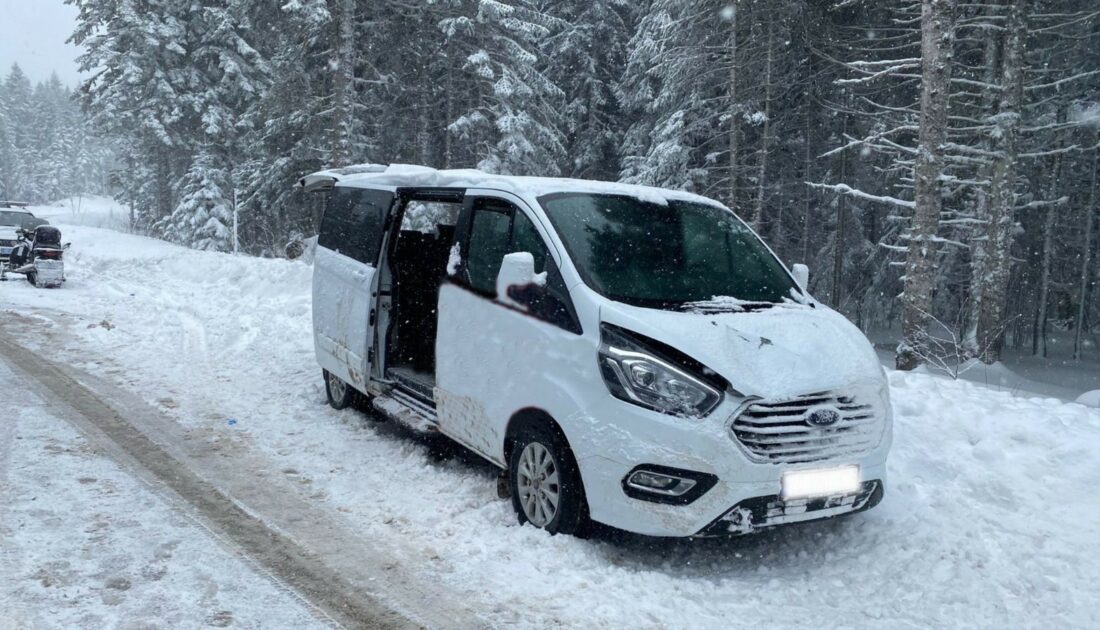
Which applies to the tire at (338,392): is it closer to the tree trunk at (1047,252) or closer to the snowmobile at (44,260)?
the snowmobile at (44,260)

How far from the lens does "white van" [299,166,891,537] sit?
4.14 metres

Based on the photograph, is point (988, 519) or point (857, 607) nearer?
point (857, 607)

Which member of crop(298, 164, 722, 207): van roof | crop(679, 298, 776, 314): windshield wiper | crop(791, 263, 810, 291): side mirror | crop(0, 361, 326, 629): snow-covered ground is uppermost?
crop(298, 164, 722, 207): van roof

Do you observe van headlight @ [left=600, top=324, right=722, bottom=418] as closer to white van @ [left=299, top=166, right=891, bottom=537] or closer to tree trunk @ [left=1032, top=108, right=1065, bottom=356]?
white van @ [left=299, top=166, right=891, bottom=537]

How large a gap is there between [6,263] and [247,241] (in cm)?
1374

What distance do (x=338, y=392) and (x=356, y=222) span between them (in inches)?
71.5

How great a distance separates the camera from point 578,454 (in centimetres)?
441

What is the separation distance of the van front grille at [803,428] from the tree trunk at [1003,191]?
13.9 m

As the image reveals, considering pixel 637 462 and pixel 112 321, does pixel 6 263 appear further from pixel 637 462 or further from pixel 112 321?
pixel 637 462

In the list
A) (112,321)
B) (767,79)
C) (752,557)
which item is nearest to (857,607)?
(752,557)

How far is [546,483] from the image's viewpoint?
4730 millimetres

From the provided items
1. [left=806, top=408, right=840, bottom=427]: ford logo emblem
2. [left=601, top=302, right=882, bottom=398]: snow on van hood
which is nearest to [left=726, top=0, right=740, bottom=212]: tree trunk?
[left=601, top=302, right=882, bottom=398]: snow on van hood

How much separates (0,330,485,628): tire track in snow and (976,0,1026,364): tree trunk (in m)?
15.5

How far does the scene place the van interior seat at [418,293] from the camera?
283 inches
